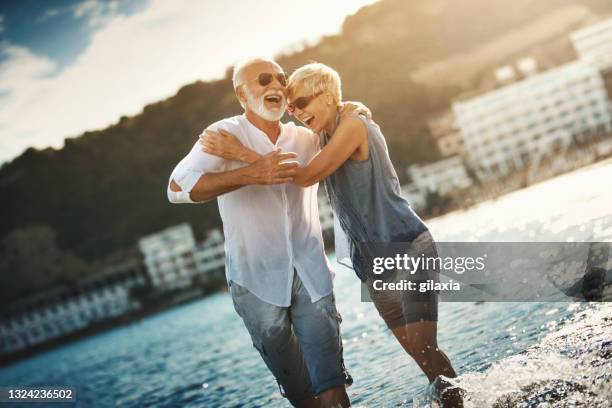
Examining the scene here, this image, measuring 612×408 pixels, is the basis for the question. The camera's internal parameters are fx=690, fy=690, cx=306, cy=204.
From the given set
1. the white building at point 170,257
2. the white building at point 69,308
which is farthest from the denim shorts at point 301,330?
the white building at point 170,257

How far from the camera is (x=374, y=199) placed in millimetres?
4508

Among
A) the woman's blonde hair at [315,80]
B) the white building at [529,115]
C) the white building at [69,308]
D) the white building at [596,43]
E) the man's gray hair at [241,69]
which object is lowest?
the white building at [69,308]

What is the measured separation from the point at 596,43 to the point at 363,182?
200 m

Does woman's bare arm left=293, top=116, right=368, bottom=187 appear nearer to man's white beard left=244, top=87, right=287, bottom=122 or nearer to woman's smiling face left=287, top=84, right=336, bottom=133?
woman's smiling face left=287, top=84, right=336, bottom=133

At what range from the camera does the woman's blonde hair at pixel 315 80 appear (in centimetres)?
452

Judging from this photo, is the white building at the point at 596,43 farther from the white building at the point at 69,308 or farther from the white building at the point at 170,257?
the white building at the point at 69,308

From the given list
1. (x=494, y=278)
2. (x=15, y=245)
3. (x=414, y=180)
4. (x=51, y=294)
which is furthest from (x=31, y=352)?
(x=494, y=278)

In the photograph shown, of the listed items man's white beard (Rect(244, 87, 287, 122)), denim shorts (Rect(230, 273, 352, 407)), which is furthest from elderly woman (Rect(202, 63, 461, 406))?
denim shorts (Rect(230, 273, 352, 407))

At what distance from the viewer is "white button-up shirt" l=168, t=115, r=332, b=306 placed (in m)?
4.42

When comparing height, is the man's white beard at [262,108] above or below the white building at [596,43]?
below

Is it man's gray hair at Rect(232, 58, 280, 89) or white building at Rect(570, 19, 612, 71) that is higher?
white building at Rect(570, 19, 612, 71)

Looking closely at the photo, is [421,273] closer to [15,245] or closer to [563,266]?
[563,266]

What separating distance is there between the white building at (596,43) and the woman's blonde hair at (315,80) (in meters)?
190

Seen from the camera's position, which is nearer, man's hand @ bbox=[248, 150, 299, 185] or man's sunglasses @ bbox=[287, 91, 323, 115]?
man's hand @ bbox=[248, 150, 299, 185]
